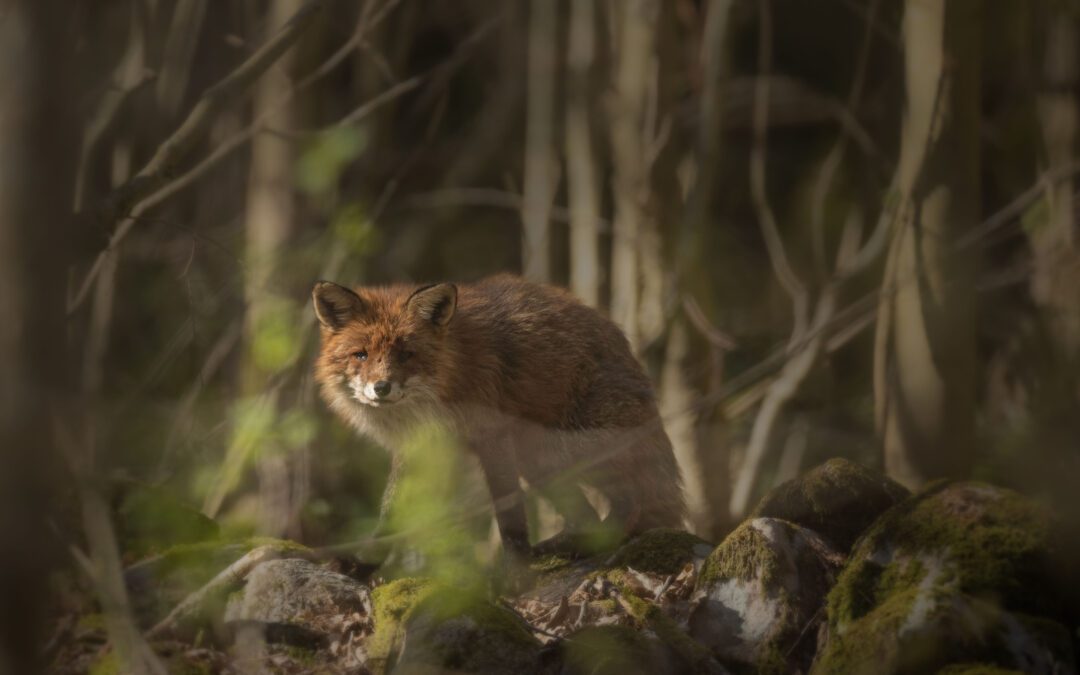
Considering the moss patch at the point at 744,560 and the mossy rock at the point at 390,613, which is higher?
the moss patch at the point at 744,560

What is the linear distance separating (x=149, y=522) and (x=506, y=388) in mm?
2139

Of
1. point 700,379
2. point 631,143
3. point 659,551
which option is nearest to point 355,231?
point 659,551

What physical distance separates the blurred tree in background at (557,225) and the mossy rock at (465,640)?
1.94 ft

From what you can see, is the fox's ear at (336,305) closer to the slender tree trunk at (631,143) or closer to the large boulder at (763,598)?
the large boulder at (763,598)

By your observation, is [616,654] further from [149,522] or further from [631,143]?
[631,143]

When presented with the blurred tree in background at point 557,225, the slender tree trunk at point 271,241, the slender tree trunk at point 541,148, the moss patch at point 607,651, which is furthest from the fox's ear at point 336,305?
the slender tree trunk at point 541,148

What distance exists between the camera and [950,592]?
4.35 m

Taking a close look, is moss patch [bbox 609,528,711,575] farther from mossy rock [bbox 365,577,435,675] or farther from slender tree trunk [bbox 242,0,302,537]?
slender tree trunk [bbox 242,0,302,537]

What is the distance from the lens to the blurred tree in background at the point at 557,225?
455 centimetres

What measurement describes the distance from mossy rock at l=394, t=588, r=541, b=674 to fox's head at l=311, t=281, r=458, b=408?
5.74ft

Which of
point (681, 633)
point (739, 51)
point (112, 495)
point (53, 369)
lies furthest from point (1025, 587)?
point (739, 51)

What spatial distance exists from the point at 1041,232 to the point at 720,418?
3133mm

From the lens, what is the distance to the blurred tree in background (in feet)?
14.9

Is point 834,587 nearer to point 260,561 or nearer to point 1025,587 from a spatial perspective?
point 1025,587
